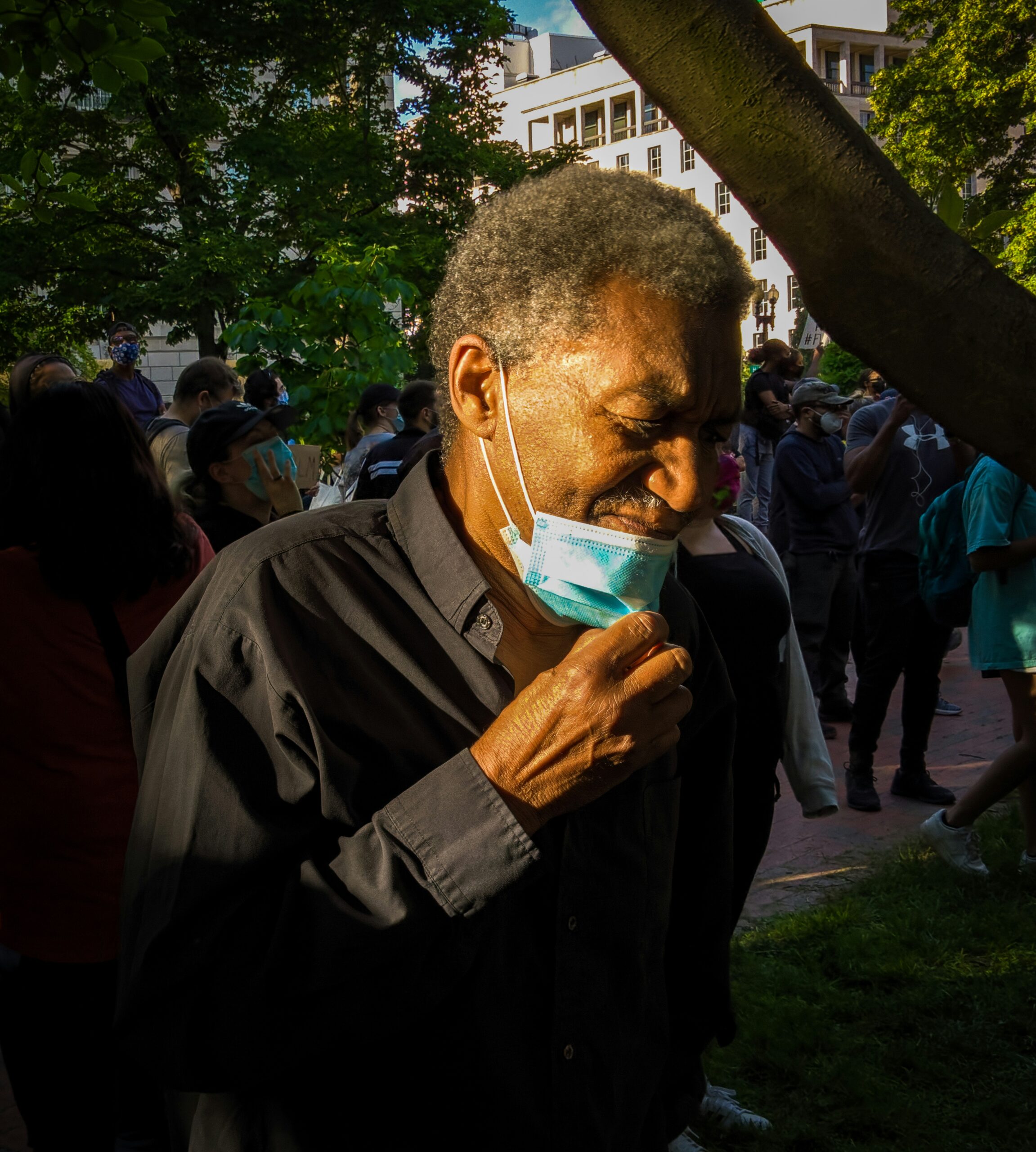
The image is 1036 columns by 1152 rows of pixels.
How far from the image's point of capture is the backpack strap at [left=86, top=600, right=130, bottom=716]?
293cm

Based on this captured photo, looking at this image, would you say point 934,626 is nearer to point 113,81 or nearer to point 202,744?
point 113,81

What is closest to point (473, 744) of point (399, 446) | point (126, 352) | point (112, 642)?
point (112, 642)

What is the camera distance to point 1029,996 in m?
4.64

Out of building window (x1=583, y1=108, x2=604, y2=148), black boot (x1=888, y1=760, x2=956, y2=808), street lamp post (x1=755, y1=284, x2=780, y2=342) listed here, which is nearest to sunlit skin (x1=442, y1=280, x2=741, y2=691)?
black boot (x1=888, y1=760, x2=956, y2=808)

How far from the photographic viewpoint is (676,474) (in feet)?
5.65

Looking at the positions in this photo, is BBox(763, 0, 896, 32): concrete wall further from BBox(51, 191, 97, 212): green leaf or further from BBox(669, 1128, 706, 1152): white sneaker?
BBox(669, 1128, 706, 1152): white sneaker

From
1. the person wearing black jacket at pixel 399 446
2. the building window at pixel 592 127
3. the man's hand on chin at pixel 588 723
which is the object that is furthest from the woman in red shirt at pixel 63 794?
the building window at pixel 592 127

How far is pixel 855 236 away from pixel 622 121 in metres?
83.3

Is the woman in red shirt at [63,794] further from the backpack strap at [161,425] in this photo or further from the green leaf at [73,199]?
the backpack strap at [161,425]

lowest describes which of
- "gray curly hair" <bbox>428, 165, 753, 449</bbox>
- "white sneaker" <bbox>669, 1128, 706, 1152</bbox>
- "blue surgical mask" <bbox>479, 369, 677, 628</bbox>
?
"white sneaker" <bbox>669, 1128, 706, 1152</bbox>

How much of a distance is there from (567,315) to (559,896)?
32.0 inches

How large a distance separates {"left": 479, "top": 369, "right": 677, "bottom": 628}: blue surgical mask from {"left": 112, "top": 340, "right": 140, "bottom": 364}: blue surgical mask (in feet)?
32.4

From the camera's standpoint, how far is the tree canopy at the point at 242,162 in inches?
879

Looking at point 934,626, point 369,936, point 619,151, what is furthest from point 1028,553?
point 619,151
